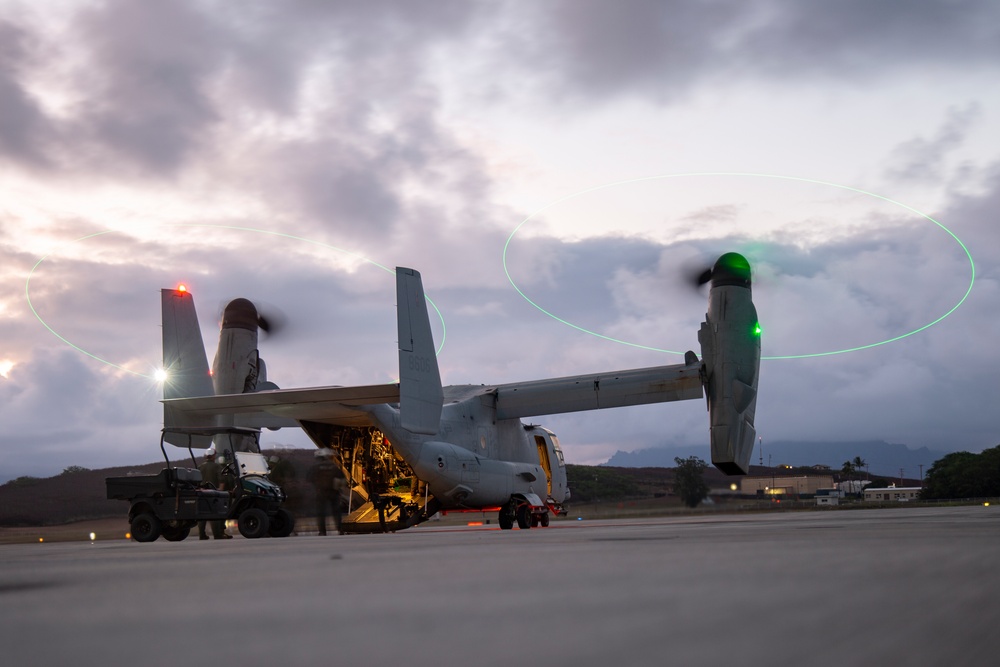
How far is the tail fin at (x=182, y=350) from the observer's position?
28.3 m

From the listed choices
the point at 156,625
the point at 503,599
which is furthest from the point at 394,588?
the point at 156,625

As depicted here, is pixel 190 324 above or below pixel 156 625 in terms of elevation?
above

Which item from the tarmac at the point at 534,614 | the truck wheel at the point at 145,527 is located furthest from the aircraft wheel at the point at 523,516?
the tarmac at the point at 534,614

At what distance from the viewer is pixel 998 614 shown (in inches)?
136

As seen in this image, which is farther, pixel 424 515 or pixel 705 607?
pixel 424 515

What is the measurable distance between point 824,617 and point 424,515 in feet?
79.6

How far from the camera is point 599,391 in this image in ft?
92.4

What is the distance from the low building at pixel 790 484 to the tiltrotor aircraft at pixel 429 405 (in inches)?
813

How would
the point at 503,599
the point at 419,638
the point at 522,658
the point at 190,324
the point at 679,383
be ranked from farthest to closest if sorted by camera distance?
the point at 190,324, the point at 679,383, the point at 503,599, the point at 419,638, the point at 522,658

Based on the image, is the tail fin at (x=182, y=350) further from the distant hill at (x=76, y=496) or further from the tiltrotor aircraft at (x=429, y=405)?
the distant hill at (x=76, y=496)

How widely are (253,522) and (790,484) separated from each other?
160ft

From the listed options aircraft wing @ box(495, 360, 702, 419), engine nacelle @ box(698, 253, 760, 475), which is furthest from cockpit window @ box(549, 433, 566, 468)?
engine nacelle @ box(698, 253, 760, 475)

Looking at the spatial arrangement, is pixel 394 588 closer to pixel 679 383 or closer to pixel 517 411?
pixel 679 383

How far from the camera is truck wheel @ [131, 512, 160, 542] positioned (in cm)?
1933
